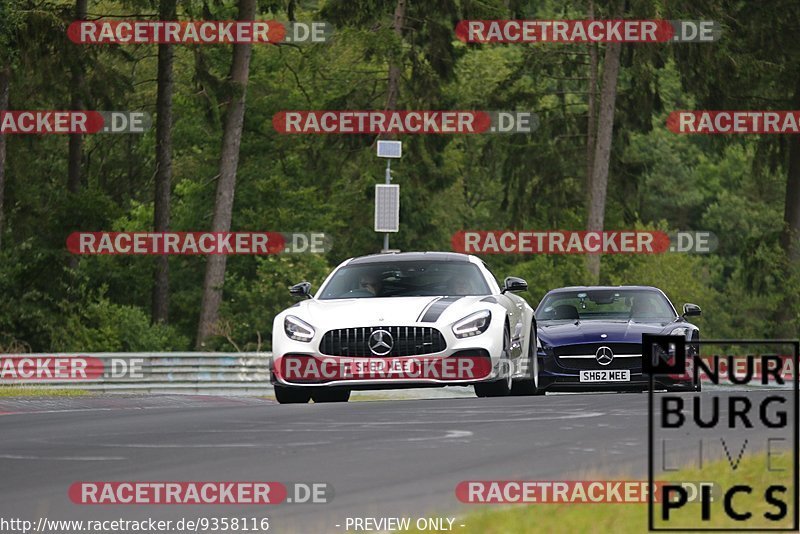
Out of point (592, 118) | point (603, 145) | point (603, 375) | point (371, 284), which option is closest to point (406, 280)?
point (371, 284)

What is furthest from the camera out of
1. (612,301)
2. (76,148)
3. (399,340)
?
(76,148)

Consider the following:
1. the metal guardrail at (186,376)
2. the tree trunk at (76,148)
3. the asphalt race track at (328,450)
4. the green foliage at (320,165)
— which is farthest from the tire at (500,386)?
the tree trunk at (76,148)

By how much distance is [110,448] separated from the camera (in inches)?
583

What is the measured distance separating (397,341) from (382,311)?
0.42 meters

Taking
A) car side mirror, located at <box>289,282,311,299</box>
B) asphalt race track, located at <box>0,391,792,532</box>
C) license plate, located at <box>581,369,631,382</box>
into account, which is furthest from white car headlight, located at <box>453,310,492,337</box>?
license plate, located at <box>581,369,631,382</box>

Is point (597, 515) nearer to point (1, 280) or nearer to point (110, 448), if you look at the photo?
point (110, 448)

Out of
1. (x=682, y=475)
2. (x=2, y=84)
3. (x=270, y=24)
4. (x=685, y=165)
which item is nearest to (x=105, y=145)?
(x=270, y=24)

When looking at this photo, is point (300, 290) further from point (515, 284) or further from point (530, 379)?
point (530, 379)

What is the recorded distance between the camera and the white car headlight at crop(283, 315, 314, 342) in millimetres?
17828

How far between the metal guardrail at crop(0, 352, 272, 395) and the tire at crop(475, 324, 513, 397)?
34.6 ft

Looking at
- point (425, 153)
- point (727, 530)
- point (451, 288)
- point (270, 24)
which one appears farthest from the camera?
point (425, 153)

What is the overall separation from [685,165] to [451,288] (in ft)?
230

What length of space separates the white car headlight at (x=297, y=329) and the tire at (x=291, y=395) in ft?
2.42

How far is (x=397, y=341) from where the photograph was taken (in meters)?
17.6
